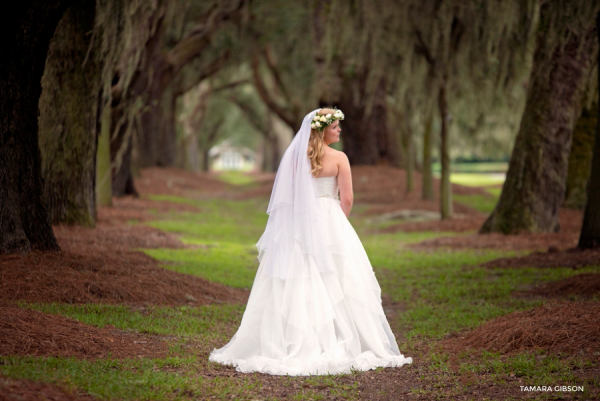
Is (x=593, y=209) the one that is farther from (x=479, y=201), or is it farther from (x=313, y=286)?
(x=479, y=201)

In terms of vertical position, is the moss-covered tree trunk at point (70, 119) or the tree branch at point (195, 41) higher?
the tree branch at point (195, 41)

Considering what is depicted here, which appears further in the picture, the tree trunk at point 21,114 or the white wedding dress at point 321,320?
the tree trunk at point 21,114

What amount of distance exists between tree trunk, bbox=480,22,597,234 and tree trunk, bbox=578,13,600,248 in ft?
9.18

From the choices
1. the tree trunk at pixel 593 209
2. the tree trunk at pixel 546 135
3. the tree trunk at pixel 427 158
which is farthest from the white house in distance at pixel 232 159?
the tree trunk at pixel 593 209

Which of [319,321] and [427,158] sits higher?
[427,158]

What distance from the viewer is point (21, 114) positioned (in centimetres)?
787

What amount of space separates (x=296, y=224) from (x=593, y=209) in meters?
→ 5.91

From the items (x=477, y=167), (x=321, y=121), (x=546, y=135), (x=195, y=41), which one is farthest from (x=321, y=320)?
(x=477, y=167)

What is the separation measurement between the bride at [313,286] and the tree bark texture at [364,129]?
20846 millimetres

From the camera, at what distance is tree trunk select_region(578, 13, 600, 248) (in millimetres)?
9758

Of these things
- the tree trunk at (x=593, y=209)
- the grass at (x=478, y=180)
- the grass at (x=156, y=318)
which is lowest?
the grass at (x=478, y=180)

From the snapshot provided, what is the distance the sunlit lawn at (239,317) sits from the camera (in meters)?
4.69

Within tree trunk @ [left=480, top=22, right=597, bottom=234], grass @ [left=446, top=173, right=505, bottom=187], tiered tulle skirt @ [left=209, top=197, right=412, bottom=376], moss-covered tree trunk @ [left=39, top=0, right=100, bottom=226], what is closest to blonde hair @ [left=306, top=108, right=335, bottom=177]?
tiered tulle skirt @ [left=209, top=197, right=412, bottom=376]

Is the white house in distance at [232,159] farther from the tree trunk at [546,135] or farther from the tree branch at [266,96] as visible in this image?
the tree trunk at [546,135]
